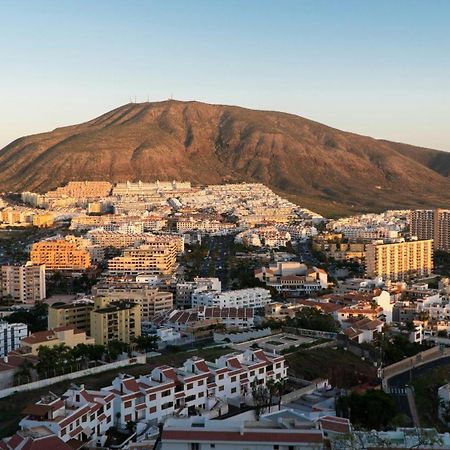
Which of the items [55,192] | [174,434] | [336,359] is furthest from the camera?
[55,192]

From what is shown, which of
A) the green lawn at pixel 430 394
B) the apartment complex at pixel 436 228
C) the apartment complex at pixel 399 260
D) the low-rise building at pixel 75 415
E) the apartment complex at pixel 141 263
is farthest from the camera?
the apartment complex at pixel 436 228

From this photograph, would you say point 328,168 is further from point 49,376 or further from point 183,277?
point 49,376

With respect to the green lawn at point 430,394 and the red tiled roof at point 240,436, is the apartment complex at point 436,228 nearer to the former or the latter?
the green lawn at point 430,394

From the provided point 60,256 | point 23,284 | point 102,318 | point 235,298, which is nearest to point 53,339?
point 102,318

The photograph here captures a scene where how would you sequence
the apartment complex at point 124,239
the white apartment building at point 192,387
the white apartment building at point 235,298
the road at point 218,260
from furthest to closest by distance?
the apartment complex at point 124,239 → the road at point 218,260 → the white apartment building at point 235,298 → the white apartment building at point 192,387

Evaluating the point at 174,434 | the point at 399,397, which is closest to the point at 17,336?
the point at 399,397

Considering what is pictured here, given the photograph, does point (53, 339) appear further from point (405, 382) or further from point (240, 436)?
point (240, 436)

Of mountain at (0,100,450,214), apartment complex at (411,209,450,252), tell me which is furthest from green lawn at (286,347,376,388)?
mountain at (0,100,450,214)

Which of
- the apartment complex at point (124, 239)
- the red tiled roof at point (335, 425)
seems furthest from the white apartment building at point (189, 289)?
the red tiled roof at point (335, 425)
